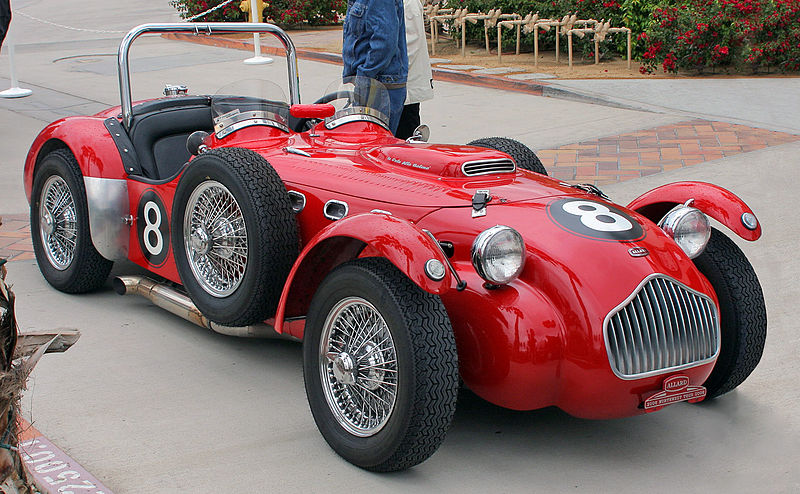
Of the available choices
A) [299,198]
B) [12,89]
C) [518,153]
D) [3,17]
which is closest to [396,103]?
[518,153]

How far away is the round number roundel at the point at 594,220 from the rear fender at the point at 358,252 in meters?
0.57

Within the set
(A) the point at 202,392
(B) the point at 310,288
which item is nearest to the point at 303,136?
(B) the point at 310,288

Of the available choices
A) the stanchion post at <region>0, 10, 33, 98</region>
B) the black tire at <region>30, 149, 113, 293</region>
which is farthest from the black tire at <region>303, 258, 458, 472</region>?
the stanchion post at <region>0, 10, 33, 98</region>

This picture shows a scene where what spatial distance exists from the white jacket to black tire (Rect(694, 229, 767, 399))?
138 inches

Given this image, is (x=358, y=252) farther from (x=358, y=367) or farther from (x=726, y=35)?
(x=726, y=35)

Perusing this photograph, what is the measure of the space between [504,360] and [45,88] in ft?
34.0

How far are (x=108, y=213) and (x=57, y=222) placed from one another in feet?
1.76

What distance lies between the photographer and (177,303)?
441cm

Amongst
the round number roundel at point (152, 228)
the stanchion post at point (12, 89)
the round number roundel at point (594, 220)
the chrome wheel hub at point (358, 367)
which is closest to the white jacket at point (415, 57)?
the round number roundel at point (152, 228)

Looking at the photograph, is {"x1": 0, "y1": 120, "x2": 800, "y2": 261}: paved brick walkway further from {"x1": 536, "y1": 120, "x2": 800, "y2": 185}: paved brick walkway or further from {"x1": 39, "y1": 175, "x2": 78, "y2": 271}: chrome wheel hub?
{"x1": 39, "y1": 175, "x2": 78, "y2": 271}: chrome wheel hub

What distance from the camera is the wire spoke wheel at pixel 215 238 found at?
3.94 m

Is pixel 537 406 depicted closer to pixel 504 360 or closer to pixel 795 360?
pixel 504 360

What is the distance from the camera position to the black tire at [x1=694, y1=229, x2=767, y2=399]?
11.5 feet

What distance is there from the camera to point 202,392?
152 inches
